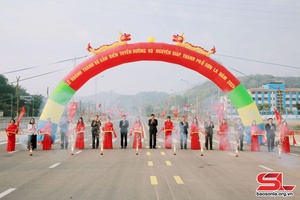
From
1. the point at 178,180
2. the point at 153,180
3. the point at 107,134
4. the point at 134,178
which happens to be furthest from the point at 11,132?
the point at 178,180

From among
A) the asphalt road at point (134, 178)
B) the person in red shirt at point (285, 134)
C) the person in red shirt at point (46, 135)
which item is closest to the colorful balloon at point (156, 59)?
the person in red shirt at point (46, 135)

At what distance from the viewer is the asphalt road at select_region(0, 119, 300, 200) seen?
8.53 metres

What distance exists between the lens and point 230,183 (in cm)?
1002

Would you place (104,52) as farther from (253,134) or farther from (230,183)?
→ (230,183)

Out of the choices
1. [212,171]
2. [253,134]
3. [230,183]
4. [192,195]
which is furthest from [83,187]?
[253,134]

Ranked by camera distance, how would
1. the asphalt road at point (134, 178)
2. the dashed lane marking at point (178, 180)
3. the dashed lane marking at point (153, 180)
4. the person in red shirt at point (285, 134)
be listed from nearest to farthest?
the asphalt road at point (134, 178) → the dashed lane marking at point (153, 180) → the dashed lane marking at point (178, 180) → the person in red shirt at point (285, 134)

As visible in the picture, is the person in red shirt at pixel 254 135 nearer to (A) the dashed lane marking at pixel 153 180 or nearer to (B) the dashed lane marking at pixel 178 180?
(B) the dashed lane marking at pixel 178 180

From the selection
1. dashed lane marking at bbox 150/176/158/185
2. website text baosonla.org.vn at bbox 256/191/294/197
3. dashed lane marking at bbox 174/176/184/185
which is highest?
dashed lane marking at bbox 150/176/158/185

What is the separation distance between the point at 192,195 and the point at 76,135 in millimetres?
13771

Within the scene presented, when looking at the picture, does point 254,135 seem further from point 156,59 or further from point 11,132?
point 11,132

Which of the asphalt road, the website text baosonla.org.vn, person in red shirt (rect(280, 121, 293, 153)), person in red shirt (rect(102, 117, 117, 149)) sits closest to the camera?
the website text baosonla.org.vn

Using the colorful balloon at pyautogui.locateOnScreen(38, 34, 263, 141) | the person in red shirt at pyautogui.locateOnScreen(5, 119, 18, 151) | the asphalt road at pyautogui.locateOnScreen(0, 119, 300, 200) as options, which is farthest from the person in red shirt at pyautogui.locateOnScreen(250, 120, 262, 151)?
the person in red shirt at pyautogui.locateOnScreen(5, 119, 18, 151)

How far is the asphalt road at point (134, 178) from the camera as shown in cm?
853

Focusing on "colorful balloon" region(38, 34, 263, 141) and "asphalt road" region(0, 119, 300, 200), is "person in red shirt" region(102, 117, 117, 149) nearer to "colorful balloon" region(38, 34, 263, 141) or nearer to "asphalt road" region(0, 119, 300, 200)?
"colorful balloon" region(38, 34, 263, 141)
